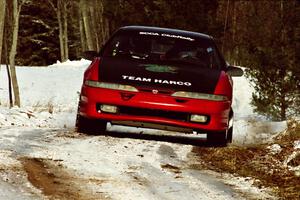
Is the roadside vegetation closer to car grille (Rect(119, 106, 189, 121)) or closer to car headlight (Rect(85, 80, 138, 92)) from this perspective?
car grille (Rect(119, 106, 189, 121))

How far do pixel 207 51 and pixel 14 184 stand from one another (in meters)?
5.23

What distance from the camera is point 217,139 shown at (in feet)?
28.4

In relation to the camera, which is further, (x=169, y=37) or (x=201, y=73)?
(x=169, y=37)

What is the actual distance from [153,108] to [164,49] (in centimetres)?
156

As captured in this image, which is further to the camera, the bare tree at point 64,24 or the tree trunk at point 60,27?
the tree trunk at point 60,27

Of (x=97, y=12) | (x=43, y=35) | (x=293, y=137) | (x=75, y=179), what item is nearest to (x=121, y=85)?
(x=293, y=137)

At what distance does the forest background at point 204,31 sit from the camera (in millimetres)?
19922

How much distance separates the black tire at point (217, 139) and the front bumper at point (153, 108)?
233mm

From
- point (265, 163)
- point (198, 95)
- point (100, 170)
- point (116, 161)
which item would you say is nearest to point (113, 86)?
point (198, 95)

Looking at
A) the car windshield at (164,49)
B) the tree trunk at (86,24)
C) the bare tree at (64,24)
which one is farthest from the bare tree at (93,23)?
the car windshield at (164,49)

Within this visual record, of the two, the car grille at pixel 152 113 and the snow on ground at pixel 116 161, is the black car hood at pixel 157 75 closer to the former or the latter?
the car grille at pixel 152 113

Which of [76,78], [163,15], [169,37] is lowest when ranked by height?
[76,78]

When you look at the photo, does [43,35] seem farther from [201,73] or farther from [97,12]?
[201,73]

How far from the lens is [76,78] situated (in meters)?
29.8
